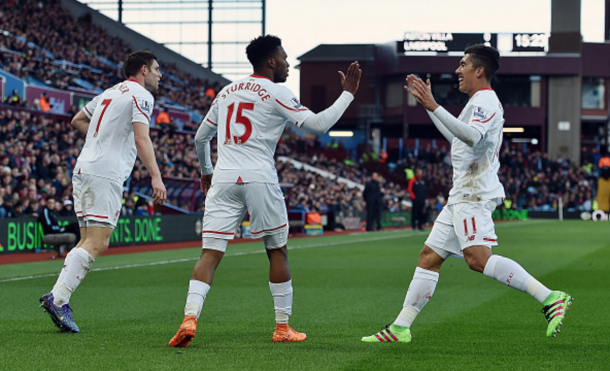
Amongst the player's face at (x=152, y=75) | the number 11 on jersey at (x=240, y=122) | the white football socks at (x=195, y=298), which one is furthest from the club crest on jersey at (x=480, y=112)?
the player's face at (x=152, y=75)

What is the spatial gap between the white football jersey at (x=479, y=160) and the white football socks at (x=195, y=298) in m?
1.97

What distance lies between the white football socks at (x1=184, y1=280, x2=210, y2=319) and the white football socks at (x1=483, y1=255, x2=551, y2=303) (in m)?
2.10

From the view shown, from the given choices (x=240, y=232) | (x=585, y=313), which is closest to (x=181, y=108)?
(x=240, y=232)

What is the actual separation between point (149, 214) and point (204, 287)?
18637 mm

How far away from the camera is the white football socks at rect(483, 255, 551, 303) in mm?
6234

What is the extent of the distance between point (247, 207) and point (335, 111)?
101cm

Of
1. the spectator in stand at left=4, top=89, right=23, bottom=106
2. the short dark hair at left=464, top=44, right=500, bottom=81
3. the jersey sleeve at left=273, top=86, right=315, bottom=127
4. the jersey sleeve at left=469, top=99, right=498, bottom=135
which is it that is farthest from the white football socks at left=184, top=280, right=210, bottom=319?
the spectator in stand at left=4, top=89, right=23, bottom=106

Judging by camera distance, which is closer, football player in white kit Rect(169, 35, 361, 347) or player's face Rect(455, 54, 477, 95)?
football player in white kit Rect(169, 35, 361, 347)

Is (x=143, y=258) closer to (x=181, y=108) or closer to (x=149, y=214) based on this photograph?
(x=149, y=214)

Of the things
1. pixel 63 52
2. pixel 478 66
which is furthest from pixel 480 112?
pixel 63 52

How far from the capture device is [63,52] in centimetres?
3738

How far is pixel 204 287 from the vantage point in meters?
6.32

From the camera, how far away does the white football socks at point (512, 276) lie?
20.5 ft

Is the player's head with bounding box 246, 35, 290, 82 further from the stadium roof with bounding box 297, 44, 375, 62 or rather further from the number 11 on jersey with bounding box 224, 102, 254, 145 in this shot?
the stadium roof with bounding box 297, 44, 375, 62
